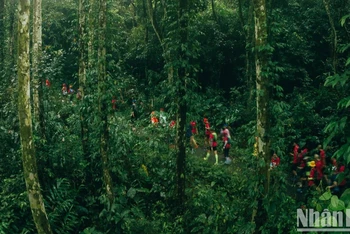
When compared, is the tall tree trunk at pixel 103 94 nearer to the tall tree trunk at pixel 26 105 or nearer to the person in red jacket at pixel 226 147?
the tall tree trunk at pixel 26 105

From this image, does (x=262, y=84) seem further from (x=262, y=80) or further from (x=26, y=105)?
(x=26, y=105)

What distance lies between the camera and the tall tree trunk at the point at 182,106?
9.97 m

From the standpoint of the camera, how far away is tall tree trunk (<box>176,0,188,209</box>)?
32.7 ft

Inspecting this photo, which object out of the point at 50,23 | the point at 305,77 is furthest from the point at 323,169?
the point at 50,23

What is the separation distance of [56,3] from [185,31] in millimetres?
22478

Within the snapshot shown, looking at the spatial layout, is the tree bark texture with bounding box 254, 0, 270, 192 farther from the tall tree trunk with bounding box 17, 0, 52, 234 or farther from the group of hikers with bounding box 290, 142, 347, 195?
the tall tree trunk with bounding box 17, 0, 52, 234

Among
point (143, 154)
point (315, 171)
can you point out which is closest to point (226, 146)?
point (143, 154)

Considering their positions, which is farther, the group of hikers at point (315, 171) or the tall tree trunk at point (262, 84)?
the group of hikers at point (315, 171)

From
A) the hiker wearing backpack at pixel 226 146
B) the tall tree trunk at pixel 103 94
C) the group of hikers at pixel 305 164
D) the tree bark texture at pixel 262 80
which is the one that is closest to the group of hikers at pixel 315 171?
the group of hikers at pixel 305 164

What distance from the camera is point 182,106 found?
1046cm

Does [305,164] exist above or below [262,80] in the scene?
below

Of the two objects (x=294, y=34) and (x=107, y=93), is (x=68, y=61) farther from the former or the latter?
(x=107, y=93)

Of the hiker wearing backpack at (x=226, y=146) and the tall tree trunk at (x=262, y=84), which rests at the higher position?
the tall tree trunk at (x=262, y=84)

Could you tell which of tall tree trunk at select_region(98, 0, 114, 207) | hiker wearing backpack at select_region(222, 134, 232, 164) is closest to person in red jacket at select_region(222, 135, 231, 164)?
hiker wearing backpack at select_region(222, 134, 232, 164)
